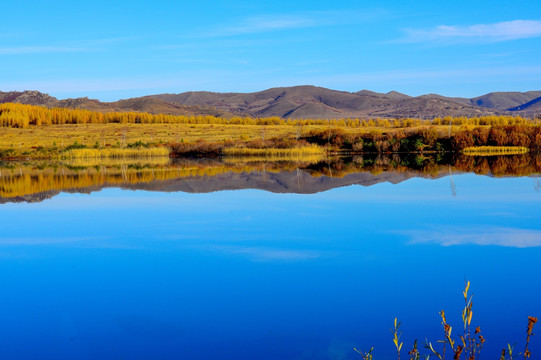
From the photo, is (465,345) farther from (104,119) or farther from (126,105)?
(126,105)

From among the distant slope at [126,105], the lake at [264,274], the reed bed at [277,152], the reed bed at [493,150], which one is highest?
the distant slope at [126,105]

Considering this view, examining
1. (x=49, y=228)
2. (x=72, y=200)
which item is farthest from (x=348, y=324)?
(x=72, y=200)

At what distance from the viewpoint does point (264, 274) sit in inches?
327

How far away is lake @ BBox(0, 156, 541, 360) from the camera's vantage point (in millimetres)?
5957

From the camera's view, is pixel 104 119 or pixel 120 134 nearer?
pixel 120 134

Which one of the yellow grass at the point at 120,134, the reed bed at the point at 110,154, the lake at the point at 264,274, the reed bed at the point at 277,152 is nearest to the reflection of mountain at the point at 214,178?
the lake at the point at 264,274

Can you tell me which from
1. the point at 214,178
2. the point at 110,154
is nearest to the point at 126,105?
the point at 110,154

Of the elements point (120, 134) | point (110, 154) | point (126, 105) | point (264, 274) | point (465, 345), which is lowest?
point (264, 274)

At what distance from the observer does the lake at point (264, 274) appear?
5.96 metres

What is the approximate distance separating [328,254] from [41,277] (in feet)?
13.8

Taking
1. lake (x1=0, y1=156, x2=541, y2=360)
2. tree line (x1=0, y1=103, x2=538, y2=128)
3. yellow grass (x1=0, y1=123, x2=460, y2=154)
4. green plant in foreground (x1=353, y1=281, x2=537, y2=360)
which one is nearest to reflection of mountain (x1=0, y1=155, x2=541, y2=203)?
lake (x1=0, y1=156, x2=541, y2=360)

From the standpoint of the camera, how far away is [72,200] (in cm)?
1758

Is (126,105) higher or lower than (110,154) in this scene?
higher

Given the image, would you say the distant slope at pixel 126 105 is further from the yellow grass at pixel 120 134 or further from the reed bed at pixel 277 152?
the reed bed at pixel 277 152
